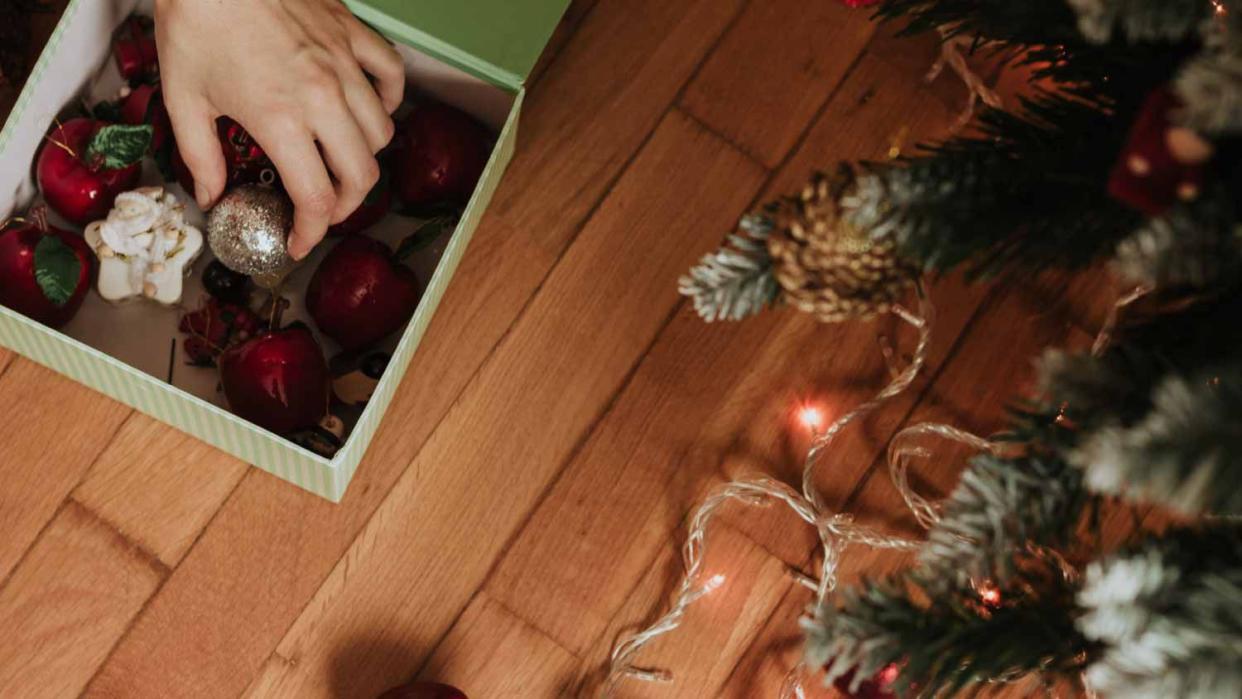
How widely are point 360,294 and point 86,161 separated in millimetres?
244

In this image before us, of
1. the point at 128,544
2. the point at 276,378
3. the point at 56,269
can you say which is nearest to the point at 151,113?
the point at 56,269

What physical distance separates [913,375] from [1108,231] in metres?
0.40

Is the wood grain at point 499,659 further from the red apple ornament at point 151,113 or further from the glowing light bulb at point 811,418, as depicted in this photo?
the red apple ornament at point 151,113

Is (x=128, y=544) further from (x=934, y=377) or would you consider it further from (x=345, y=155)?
(x=934, y=377)

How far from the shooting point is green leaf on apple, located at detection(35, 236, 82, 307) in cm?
86

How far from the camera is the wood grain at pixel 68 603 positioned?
91 cm

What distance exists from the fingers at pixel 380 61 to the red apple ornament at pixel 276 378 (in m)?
0.21

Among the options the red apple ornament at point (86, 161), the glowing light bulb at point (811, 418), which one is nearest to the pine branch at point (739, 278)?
the glowing light bulb at point (811, 418)

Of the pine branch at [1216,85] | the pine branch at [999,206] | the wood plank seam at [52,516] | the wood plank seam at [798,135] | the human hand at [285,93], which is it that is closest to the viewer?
the pine branch at [1216,85]

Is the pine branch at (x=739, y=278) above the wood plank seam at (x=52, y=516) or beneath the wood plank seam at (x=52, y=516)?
above

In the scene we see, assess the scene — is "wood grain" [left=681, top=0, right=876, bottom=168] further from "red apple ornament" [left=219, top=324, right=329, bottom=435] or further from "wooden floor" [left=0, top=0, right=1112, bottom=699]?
"red apple ornament" [left=219, top=324, right=329, bottom=435]

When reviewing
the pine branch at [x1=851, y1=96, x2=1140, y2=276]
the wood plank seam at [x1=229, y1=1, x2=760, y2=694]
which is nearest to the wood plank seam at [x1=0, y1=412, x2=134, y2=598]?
the wood plank seam at [x1=229, y1=1, x2=760, y2=694]

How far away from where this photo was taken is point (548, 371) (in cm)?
100

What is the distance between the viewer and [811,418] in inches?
39.7
